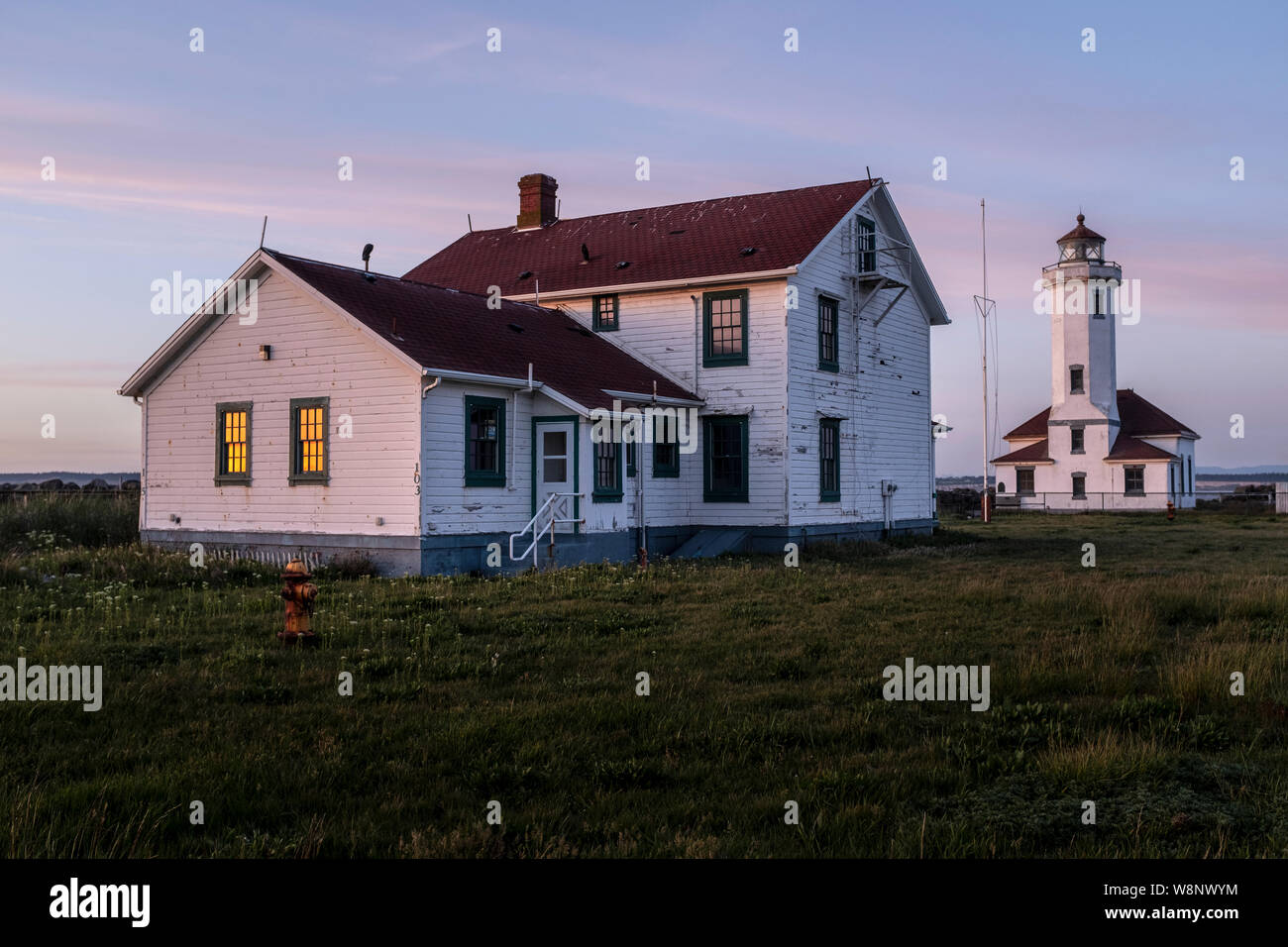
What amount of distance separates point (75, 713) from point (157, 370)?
17081 millimetres

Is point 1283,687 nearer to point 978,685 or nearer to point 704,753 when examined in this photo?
point 978,685

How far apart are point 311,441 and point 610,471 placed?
6.10 metres

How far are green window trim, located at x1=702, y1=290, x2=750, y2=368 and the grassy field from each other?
12.1m

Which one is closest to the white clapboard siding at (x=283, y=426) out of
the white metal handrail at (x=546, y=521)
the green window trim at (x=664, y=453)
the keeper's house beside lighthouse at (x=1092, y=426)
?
the white metal handrail at (x=546, y=521)

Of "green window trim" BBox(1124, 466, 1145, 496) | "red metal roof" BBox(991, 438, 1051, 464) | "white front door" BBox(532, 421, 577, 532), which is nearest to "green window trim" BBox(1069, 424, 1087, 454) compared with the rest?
"red metal roof" BBox(991, 438, 1051, 464)

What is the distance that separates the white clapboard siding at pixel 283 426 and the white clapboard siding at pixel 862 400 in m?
9.82

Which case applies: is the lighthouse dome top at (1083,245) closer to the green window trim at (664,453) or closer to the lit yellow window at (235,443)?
the green window trim at (664,453)

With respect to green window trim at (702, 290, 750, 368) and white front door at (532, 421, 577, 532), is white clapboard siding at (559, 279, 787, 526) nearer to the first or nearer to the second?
green window trim at (702, 290, 750, 368)

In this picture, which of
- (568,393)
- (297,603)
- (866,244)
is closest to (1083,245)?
(866,244)

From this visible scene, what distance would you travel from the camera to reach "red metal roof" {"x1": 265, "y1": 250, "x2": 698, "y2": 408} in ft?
69.6

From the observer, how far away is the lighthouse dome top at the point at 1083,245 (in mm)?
59812

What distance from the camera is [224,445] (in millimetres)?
23031

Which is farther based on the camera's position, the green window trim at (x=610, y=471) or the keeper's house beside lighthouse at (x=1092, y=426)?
the keeper's house beside lighthouse at (x=1092, y=426)

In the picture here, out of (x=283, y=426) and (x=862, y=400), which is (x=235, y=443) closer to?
(x=283, y=426)
